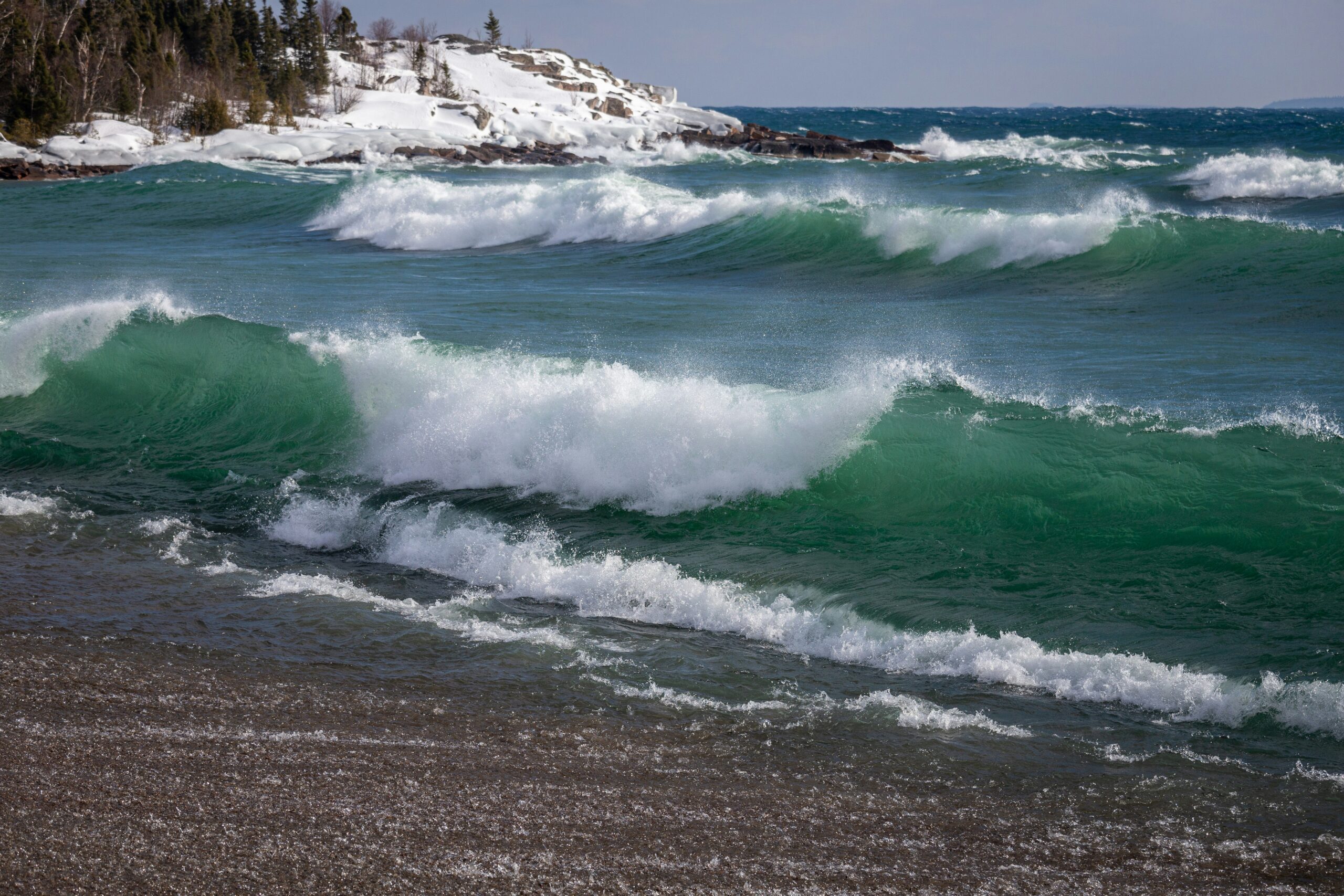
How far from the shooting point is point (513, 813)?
3650 millimetres

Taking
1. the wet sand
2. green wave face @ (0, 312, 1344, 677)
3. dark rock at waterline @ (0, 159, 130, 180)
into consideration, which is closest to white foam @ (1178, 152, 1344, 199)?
green wave face @ (0, 312, 1344, 677)

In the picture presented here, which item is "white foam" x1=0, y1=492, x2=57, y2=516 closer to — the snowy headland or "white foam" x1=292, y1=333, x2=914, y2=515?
"white foam" x1=292, y1=333, x2=914, y2=515

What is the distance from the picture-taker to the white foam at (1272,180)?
84.9 ft

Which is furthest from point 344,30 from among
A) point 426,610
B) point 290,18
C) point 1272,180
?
point 426,610

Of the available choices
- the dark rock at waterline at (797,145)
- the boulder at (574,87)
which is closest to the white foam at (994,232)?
the dark rock at waterline at (797,145)

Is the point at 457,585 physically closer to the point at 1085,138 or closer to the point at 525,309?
the point at 525,309

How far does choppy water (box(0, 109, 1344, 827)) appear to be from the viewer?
16.2 feet

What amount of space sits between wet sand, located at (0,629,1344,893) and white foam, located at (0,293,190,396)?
23.8 feet

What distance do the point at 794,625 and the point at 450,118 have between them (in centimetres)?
6220

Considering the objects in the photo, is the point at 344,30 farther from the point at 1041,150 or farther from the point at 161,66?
the point at 1041,150

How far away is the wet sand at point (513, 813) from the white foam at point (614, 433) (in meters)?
2.93

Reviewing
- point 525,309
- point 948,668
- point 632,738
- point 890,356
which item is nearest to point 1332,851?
point 948,668

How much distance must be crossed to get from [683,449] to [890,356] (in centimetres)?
378

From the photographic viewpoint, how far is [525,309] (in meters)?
14.2
